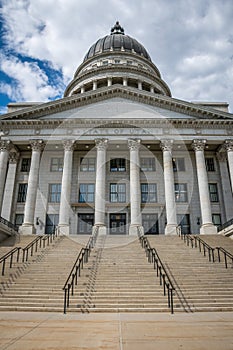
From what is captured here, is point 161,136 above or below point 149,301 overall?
above

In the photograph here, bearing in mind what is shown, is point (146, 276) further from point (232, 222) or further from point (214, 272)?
point (232, 222)

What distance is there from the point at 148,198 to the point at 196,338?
23.7 m

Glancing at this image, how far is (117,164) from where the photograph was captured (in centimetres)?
3048

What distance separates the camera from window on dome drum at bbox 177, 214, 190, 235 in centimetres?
2784

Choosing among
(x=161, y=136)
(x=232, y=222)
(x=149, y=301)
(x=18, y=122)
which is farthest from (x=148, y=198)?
(x=149, y=301)

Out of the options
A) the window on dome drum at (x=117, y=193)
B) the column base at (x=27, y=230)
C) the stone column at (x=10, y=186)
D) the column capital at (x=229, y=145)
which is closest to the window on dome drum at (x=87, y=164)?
the window on dome drum at (x=117, y=193)

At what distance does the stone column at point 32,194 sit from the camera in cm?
2392

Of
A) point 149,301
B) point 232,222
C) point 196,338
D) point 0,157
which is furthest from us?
point 0,157

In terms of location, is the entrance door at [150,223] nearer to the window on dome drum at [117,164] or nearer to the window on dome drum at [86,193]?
the window on dome drum at [117,164]

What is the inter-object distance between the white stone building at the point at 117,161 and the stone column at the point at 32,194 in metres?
0.10

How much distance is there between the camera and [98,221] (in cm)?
2394

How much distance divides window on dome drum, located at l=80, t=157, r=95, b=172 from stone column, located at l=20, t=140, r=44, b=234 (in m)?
5.05

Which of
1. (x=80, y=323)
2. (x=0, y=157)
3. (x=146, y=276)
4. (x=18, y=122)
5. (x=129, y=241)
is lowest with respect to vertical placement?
(x=80, y=323)

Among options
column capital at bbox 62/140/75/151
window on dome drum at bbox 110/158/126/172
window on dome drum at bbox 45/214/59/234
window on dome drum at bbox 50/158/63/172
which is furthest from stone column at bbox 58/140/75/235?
window on dome drum at bbox 110/158/126/172
